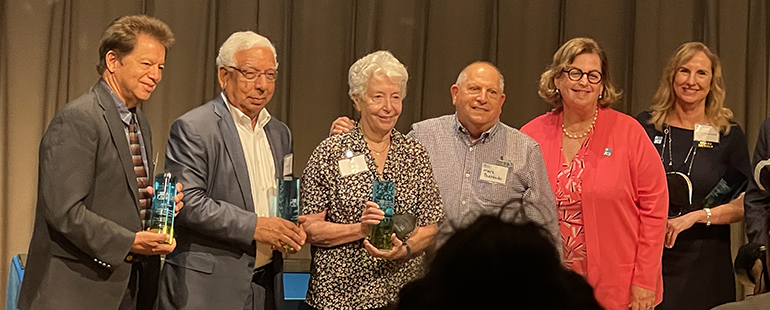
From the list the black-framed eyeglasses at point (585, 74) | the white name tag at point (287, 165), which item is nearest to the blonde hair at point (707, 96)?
the black-framed eyeglasses at point (585, 74)

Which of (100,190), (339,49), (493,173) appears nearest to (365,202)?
(493,173)

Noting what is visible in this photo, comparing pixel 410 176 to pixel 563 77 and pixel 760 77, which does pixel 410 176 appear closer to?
pixel 563 77

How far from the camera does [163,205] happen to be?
2.69m

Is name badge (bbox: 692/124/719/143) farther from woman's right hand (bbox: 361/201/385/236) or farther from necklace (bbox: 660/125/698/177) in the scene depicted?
woman's right hand (bbox: 361/201/385/236)

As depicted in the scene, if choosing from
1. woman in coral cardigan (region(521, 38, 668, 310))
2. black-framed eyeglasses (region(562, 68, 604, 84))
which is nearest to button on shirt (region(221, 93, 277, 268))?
woman in coral cardigan (region(521, 38, 668, 310))

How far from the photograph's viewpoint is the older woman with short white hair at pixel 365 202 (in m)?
2.99

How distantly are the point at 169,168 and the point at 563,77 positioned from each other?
162cm

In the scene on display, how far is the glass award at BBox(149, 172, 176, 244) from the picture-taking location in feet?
8.77

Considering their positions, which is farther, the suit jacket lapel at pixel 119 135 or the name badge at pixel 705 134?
the name badge at pixel 705 134

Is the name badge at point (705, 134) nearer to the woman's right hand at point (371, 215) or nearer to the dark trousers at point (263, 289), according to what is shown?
the woman's right hand at point (371, 215)

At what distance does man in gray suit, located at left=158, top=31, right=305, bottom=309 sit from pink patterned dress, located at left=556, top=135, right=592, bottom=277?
111 centimetres

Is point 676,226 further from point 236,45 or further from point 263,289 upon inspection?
point 236,45

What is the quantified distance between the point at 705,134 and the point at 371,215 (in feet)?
5.70

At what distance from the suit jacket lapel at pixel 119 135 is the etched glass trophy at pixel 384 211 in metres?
0.79
